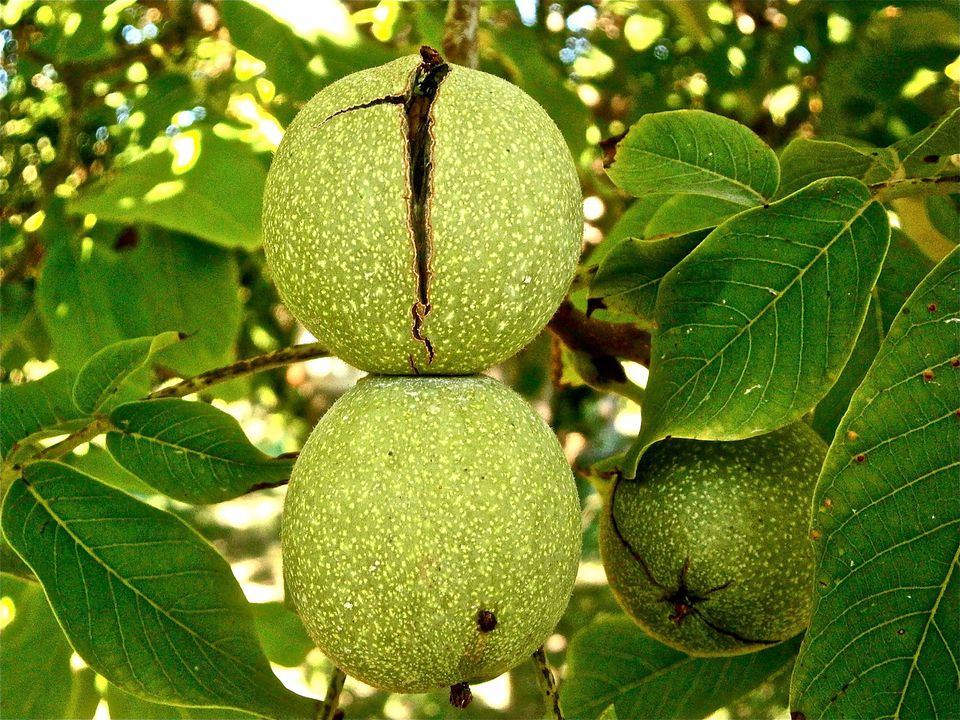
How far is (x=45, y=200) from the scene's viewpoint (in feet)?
6.60

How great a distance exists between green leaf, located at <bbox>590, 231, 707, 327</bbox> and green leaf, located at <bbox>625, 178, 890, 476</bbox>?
0.11 meters

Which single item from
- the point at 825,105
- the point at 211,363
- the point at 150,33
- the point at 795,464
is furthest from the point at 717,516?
the point at 150,33

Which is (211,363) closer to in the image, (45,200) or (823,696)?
(45,200)

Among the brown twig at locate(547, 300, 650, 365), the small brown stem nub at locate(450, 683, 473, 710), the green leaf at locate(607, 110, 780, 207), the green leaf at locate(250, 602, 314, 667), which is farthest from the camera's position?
the green leaf at locate(250, 602, 314, 667)

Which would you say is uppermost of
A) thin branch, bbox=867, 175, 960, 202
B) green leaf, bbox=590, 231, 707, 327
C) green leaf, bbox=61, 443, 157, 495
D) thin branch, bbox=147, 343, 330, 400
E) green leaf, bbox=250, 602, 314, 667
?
thin branch, bbox=867, 175, 960, 202

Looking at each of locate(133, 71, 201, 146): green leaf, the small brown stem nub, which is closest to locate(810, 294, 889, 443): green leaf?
the small brown stem nub

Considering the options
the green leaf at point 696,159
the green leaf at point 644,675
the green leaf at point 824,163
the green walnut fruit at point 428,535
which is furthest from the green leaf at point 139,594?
the green leaf at point 824,163

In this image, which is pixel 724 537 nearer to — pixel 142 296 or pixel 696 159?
pixel 696 159

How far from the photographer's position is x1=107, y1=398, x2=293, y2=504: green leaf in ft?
4.25

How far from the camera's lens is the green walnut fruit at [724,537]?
1.23m

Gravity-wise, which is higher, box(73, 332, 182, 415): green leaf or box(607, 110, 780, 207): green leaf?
box(607, 110, 780, 207): green leaf

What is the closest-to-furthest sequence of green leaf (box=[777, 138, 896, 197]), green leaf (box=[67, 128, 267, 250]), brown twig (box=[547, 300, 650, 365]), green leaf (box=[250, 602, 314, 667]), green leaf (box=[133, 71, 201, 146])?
green leaf (box=[777, 138, 896, 197]), brown twig (box=[547, 300, 650, 365]), green leaf (box=[67, 128, 267, 250]), green leaf (box=[250, 602, 314, 667]), green leaf (box=[133, 71, 201, 146])

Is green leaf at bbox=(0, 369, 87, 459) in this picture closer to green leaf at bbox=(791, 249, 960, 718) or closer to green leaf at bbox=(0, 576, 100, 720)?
green leaf at bbox=(0, 576, 100, 720)

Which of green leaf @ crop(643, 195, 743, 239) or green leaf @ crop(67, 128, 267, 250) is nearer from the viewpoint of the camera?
green leaf @ crop(643, 195, 743, 239)
